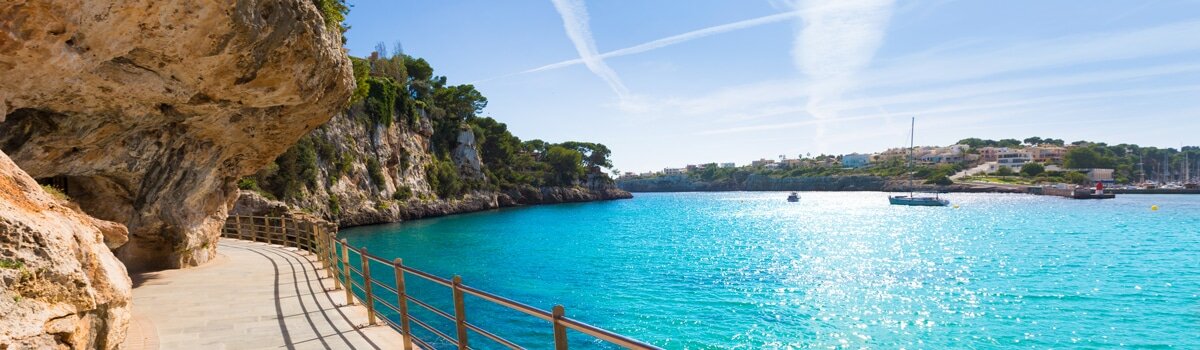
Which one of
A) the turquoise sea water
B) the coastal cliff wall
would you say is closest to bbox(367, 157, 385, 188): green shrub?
the coastal cliff wall

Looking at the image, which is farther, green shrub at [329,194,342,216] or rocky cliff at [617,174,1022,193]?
rocky cliff at [617,174,1022,193]

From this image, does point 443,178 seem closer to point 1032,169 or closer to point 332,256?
point 332,256

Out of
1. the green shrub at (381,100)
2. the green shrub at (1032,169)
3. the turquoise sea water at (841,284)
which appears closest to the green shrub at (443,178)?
the green shrub at (381,100)

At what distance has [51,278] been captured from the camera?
3525 mm

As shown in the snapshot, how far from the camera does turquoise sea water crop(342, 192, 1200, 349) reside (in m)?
13.0

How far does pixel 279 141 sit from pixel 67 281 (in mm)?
9479

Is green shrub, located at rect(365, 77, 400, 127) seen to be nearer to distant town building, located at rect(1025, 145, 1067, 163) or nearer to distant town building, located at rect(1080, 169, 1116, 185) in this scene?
distant town building, located at rect(1080, 169, 1116, 185)

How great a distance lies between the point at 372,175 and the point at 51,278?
1823 inches

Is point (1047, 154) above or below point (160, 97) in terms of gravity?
above

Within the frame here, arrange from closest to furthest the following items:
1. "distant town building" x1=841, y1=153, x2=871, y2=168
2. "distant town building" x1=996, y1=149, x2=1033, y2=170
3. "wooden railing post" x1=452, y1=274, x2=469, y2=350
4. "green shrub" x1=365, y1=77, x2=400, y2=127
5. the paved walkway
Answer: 1. "wooden railing post" x1=452, y1=274, x2=469, y2=350
2. the paved walkway
3. "green shrub" x1=365, y1=77, x2=400, y2=127
4. "distant town building" x1=996, y1=149, x2=1033, y2=170
5. "distant town building" x1=841, y1=153, x2=871, y2=168

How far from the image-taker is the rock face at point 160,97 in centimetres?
580

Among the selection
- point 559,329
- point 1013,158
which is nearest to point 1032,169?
point 1013,158

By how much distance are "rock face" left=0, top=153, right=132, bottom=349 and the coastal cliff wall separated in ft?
101

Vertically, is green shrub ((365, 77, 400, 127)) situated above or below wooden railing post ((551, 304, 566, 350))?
above
